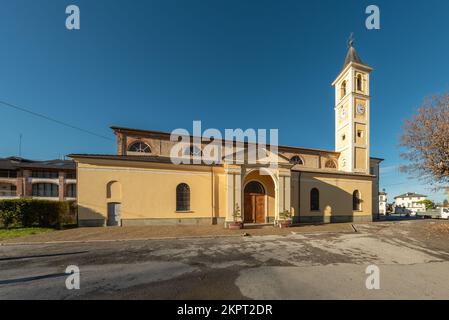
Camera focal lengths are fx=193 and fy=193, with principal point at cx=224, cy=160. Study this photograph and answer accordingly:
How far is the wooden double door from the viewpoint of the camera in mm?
16141

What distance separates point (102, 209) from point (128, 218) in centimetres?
191

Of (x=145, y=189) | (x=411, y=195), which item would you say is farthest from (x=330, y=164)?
(x=411, y=195)

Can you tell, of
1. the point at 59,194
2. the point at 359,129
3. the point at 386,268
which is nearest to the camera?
the point at 386,268

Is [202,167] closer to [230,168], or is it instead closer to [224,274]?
[230,168]

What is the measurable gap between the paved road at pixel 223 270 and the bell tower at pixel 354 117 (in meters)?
16.8

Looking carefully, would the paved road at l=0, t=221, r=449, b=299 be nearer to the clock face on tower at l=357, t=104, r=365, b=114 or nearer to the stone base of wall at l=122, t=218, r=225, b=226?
the stone base of wall at l=122, t=218, r=225, b=226

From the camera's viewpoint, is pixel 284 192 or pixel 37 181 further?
pixel 37 181

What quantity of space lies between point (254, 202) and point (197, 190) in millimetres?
4939

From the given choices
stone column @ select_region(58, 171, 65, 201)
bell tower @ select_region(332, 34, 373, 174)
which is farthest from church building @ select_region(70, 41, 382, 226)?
stone column @ select_region(58, 171, 65, 201)

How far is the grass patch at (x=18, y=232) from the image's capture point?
1020 cm

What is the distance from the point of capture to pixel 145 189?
14719mm

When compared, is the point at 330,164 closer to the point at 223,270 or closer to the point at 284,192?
the point at 284,192
